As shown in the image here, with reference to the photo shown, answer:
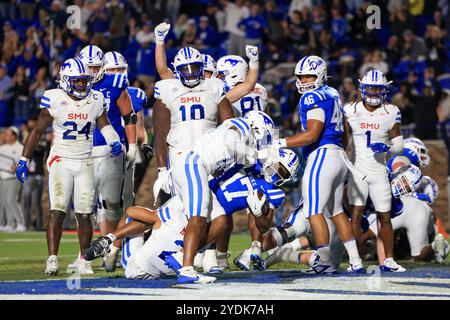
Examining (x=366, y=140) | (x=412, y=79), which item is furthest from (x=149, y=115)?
(x=366, y=140)

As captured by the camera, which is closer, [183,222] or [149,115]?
[183,222]

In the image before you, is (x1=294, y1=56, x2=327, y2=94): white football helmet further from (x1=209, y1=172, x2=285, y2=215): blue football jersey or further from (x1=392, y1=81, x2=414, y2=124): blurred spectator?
(x1=392, y1=81, x2=414, y2=124): blurred spectator

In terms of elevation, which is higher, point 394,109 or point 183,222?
point 394,109

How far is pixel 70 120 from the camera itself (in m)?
10.2

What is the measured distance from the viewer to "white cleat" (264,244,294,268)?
10.3 m

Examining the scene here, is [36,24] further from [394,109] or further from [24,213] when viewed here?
[394,109]

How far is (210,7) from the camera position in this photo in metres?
21.1

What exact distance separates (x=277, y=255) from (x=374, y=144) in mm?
1364

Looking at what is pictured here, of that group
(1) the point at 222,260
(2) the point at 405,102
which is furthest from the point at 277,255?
(2) the point at 405,102

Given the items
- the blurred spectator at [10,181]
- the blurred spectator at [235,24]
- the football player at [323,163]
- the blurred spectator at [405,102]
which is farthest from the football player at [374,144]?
the blurred spectator at [235,24]

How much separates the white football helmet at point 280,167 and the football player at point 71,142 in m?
1.86

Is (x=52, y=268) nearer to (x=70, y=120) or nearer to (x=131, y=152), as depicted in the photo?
(x=70, y=120)

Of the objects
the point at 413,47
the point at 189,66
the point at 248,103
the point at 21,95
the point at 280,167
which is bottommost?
the point at 280,167

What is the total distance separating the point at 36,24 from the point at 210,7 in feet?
11.2
